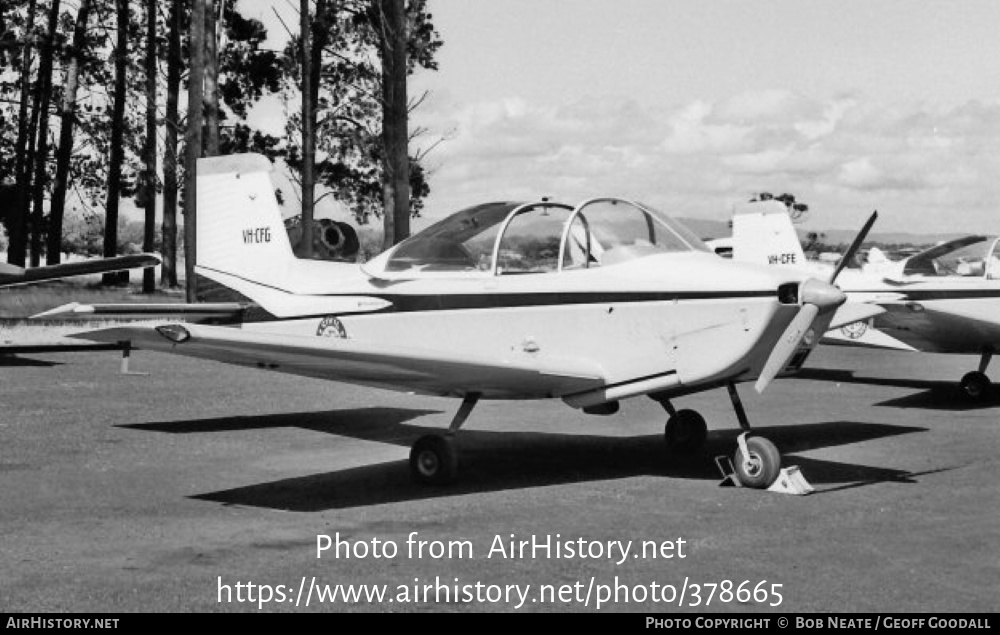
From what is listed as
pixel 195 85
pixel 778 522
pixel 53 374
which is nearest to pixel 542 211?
pixel 778 522

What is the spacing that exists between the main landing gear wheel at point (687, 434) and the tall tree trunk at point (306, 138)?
20606 mm

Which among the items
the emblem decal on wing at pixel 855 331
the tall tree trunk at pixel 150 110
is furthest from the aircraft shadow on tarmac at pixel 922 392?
the tall tree trunk at pixel 150 110

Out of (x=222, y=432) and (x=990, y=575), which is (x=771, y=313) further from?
(x=222, y=432)

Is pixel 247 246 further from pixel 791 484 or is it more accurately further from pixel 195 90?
pixel 195 90

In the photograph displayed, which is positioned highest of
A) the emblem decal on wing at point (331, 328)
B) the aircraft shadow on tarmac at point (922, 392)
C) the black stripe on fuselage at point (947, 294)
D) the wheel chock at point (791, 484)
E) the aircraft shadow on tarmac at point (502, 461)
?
the black stripe on fuselage at point (947, 294)

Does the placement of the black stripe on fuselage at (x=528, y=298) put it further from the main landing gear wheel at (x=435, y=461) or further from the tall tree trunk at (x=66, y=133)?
the tall tree trunk at (x=66, y=133)

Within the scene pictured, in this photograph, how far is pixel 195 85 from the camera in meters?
25.2

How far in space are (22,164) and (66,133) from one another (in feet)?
5.94

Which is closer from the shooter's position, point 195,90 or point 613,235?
point 613,235

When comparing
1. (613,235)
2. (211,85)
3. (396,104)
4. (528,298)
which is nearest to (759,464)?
(613,235)

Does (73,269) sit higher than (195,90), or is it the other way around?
(195,90)

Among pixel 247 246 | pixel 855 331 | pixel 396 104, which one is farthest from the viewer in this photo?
pixel 396 104

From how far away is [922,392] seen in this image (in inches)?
614

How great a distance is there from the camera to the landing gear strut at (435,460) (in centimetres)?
855
